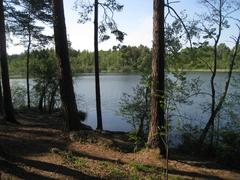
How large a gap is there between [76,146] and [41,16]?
45.7 feet

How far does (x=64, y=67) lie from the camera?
31.8 ft

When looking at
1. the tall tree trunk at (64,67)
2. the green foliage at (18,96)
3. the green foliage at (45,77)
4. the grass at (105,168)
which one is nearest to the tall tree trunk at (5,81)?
the tall tree trunk at (64,67)

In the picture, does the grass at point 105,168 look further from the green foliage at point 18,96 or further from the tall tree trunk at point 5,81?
the green foliage at point 18,96

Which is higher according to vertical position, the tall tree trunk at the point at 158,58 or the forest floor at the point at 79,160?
the tall tree trunk at the point at 158,58

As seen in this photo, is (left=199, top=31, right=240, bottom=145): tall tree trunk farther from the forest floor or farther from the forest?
the forest floor

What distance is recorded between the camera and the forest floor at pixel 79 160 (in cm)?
662

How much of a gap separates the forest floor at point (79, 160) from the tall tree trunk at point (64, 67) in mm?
533

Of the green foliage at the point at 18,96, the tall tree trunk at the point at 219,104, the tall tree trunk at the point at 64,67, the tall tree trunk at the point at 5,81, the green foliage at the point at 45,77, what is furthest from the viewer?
the green foliage at the point at 18,96

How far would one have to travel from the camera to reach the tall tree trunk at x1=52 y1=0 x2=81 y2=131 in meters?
9.59

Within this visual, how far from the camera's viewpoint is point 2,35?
1234 centimetres

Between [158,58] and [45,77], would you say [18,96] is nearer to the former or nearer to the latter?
[45,77]

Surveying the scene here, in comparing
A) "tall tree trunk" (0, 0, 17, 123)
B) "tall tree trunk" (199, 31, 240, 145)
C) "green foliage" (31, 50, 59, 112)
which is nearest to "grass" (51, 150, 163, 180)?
"tall tree trunk" (0, 0, 17, 123)

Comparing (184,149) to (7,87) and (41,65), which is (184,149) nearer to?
(7,87)

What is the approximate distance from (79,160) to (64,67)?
3.09m
